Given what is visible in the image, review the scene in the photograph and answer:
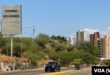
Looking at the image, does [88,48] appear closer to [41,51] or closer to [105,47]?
[41,51]

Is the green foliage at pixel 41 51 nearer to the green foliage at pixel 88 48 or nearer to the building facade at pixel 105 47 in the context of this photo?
the green foliage at pixel 88 48

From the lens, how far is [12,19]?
73250mm

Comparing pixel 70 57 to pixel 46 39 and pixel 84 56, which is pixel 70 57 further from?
pixel 46 39

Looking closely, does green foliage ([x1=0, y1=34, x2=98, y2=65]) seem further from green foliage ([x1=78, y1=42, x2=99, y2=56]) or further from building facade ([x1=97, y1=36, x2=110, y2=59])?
building facade ([x1=97, y1=36, x2=110, y2=59])

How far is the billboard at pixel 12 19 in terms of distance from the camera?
237 ft

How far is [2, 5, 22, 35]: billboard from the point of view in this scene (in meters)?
72.3

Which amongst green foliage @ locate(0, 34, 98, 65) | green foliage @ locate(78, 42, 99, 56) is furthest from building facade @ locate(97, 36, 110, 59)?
green foliage @ locate(0, 34, 98, 65)

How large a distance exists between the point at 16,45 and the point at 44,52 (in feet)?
66.8

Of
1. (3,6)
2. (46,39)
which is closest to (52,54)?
(46,39)

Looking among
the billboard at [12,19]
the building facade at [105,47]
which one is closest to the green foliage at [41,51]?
the billboard at [12,19]

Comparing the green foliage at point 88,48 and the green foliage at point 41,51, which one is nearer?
the green foliage at point 41,51

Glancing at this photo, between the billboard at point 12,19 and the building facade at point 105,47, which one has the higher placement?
the billboard at point 12,19

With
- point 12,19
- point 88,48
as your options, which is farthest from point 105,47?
point 12,19

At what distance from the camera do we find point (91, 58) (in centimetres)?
12112
